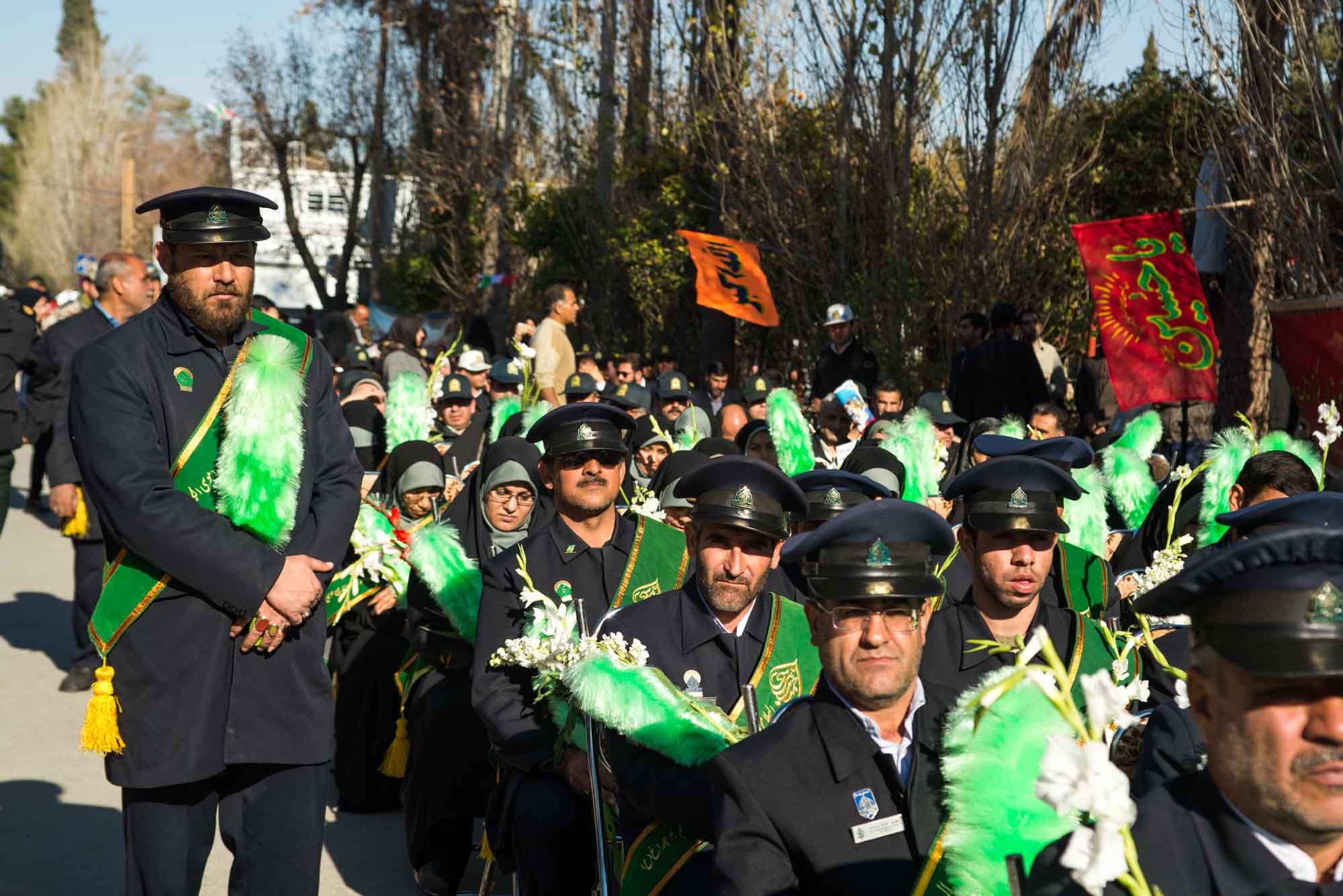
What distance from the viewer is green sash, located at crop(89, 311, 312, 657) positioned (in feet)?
12.1

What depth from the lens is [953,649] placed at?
4281 millimetres

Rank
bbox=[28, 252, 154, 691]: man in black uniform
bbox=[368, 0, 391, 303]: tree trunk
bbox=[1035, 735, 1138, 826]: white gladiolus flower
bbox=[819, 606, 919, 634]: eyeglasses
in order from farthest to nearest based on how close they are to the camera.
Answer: bbox=[368, 0, 391, 303]: tree trunk
bbox=[28, 252, 154, 691]: man in black uniform
bbox=[819, 606, 919, 634]: eyeglasses
bbox=[1035, 735, 1138, 826]: white gladiolus flower

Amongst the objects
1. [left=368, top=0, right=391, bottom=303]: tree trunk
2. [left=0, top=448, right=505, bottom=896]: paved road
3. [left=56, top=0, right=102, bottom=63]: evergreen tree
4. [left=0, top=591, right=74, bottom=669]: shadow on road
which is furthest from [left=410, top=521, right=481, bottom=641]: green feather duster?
[left=56, top=0, right=102, bottom=63]: evergreen tree

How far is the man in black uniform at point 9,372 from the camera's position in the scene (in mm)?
9250

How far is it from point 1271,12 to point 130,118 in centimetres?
6836

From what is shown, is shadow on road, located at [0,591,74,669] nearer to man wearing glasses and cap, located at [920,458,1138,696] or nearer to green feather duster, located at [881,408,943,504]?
green feather duster, located at [881,408,943,504]

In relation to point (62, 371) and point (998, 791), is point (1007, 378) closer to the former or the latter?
point (62, 371)

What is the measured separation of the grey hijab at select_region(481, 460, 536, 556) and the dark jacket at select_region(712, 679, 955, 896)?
3604mm

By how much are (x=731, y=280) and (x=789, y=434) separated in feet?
17.1

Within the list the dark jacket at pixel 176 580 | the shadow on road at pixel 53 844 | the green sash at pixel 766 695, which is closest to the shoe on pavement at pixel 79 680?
the shadow on road at pixel 53 844

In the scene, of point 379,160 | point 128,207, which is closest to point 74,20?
point 128,207

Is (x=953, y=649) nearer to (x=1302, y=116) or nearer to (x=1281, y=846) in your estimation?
(x=1281, y=846)

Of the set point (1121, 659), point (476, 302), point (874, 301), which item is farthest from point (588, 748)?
point (476, 302)

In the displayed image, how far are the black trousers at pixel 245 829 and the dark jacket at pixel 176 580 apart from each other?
0.10 meters
